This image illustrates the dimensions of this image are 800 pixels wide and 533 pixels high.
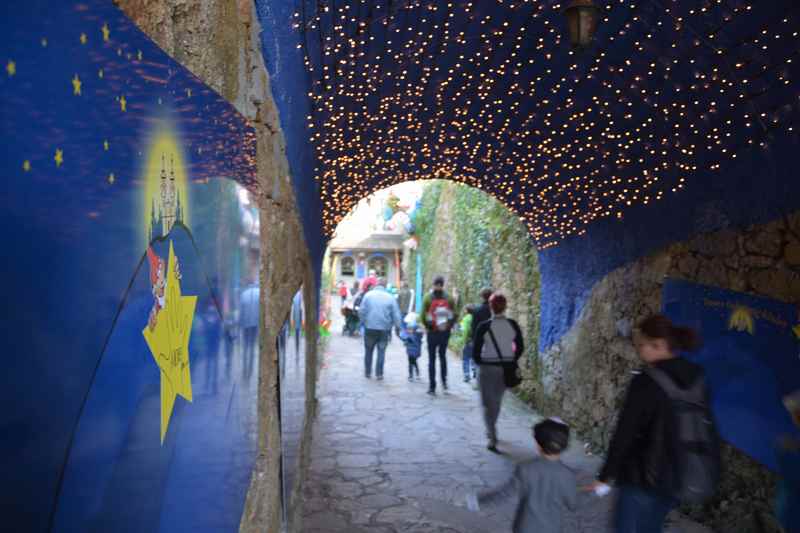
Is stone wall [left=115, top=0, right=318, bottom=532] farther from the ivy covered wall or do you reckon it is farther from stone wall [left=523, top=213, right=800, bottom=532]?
the ivy covered wall

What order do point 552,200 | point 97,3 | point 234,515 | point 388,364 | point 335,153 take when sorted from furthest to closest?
point 388,364
point 552,200
point 335,153
point 234,515
point 97,3

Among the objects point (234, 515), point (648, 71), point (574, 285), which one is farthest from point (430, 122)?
point (234, 515)

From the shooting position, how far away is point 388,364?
38.9 ft

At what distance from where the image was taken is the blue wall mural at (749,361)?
3721 millimetres

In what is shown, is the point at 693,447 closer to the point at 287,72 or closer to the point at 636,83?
the point at 287,72

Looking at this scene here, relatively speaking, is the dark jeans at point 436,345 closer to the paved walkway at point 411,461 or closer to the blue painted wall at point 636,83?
the paved walkway at point 411,461

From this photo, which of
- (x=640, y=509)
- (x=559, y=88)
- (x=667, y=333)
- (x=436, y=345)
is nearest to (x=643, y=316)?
(x=559, y=88)

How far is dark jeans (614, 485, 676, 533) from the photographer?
288 cm

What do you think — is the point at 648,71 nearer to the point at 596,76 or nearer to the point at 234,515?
the point at 596,76

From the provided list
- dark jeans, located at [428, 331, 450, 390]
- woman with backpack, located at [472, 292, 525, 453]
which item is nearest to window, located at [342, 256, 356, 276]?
dark jeans, located at [428, 331, 450, 390]

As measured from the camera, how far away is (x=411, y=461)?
228 inches

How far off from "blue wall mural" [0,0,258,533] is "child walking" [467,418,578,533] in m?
1.85

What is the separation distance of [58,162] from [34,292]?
15 cm

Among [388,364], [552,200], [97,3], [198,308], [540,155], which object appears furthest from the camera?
[388,364]
